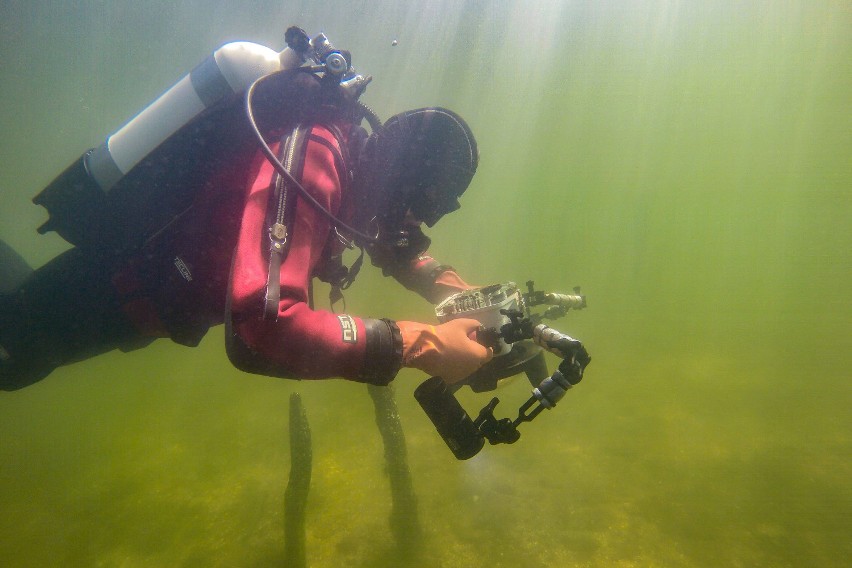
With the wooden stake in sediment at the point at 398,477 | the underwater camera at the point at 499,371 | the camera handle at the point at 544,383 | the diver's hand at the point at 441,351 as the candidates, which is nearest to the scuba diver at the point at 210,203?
the diver's hand at the point at 441,351

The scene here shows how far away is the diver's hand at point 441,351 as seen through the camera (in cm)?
177

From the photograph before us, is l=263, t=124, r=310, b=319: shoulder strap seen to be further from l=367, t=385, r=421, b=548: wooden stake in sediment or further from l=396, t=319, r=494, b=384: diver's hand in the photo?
l=367, t=385, r=421, b=548: wooden stake in sediment

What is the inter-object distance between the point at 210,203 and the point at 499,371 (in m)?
1.80

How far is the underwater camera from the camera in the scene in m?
1.53

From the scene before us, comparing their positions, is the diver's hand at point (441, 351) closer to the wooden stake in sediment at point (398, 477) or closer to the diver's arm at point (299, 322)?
the diver's arm at point (299, 322)

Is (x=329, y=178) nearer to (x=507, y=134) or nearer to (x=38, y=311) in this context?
(x=38, y=311)

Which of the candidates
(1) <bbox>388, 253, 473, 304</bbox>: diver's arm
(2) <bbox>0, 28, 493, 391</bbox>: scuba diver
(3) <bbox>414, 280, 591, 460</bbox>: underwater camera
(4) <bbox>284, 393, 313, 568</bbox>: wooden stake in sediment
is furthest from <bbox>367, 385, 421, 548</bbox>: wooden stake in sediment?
(3) <bbox>414, 280, 591, 460</bbox>: underwater camera

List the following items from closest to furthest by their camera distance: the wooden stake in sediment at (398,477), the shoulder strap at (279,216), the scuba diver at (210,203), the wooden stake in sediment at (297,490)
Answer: the shoulder strap at (279,216), the scuba diver at (210,203), the wooden stake in sediment at (297,490), the wooden stake in sediment at (398,477)

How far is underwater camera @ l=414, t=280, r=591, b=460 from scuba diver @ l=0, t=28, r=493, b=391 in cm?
12

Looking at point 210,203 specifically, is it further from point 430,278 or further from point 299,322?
point 430,278

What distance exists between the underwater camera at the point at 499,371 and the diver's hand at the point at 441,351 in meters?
0.07

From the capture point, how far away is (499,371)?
76.8 inches

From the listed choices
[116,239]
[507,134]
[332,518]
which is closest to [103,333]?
[116,239]

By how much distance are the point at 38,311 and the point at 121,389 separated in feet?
65.1
